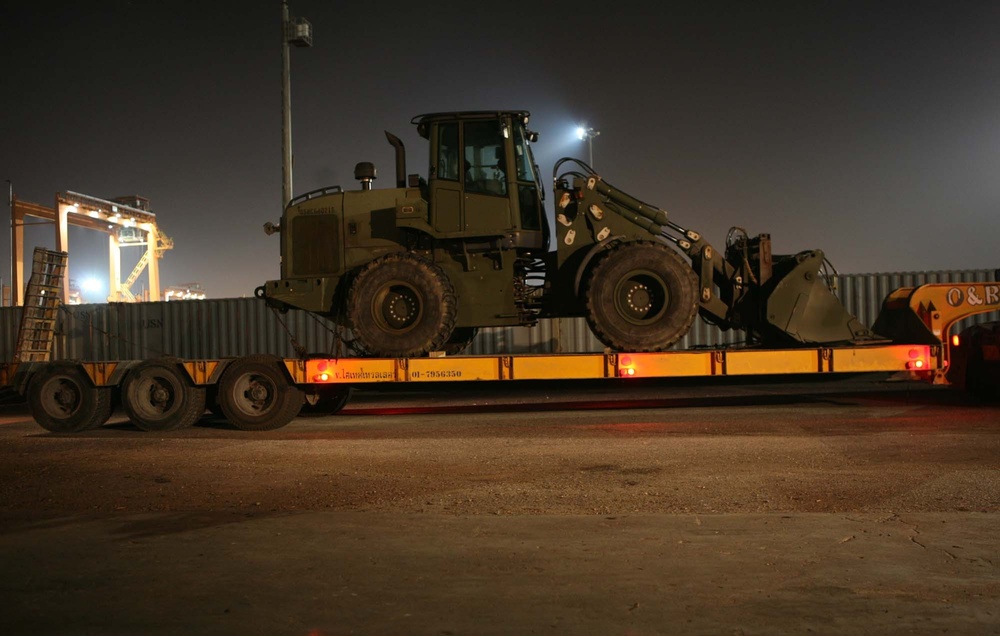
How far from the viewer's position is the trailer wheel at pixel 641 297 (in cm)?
1072

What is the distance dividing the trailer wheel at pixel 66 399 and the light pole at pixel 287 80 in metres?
6.46

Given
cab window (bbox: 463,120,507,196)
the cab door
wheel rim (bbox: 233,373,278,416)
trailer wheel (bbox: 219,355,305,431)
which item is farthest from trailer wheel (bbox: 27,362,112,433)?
cab window (bbox: 463,120,507,196)

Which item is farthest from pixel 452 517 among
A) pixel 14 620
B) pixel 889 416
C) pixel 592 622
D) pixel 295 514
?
pixel 889 416

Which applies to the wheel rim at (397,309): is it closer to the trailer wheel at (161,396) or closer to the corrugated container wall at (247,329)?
the trailer wheel at (161,396)

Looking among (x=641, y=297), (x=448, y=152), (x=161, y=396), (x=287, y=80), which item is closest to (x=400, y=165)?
(x=448, y=152)

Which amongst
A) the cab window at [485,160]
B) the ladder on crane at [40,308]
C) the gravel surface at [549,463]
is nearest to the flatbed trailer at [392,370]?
the gravel surface at [549,463]

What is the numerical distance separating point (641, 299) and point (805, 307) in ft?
7.48

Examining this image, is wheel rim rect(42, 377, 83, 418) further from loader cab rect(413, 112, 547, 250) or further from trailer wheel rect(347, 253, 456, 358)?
loader cab rect(413, 112, 547, 250)

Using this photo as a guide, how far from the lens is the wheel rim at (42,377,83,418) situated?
40.2 ft

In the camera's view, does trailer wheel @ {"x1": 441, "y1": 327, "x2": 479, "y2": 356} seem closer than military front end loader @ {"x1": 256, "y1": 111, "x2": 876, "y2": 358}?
No

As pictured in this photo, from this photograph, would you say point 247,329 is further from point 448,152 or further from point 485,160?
point 485,160

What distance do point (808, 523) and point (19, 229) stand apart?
4304 centimetres

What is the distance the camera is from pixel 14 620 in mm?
4332

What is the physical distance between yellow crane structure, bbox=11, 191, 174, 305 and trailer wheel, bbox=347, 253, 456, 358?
1223 inches
